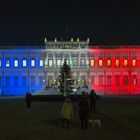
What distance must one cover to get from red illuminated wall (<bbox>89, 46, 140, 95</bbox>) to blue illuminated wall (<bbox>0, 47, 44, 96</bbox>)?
41.8ft

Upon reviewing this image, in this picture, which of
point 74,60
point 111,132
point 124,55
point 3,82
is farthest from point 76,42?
point 111,132

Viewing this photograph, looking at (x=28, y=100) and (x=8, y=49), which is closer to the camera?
(x=28, y=100)

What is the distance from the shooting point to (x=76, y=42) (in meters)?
111

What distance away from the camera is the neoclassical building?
4277 inches

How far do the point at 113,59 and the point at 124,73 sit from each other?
416cm

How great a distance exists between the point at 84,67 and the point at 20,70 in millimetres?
15076

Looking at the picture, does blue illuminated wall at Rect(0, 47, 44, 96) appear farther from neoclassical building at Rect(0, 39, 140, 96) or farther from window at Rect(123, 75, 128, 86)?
window at Rect(123, 75, 128, 86)

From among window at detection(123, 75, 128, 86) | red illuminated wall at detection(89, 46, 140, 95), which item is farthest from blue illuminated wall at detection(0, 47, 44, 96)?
window at detection(123, 75, 128, 86)

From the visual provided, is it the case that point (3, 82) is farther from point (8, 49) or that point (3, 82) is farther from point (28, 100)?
point (28, 100)

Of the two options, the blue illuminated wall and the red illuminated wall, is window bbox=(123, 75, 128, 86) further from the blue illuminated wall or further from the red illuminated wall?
the blue illuminated wall

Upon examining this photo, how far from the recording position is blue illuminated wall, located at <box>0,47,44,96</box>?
108688 mm

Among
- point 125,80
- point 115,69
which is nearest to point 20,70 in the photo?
point 115,69

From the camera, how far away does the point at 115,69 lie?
358 ft

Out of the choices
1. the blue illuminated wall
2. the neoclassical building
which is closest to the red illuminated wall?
the neoclassical building
